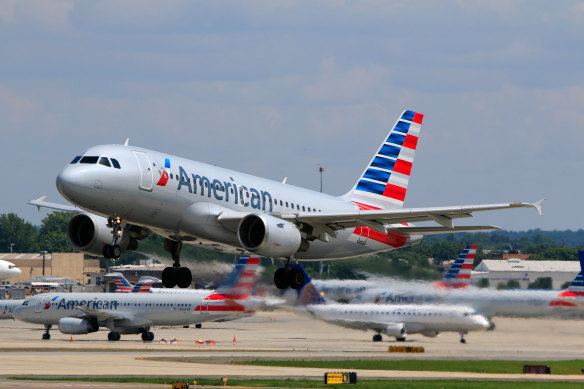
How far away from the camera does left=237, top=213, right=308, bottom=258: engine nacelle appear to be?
47.3 meters

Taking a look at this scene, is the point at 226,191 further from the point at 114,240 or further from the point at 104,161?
the point at 104,161

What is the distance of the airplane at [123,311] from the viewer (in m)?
111

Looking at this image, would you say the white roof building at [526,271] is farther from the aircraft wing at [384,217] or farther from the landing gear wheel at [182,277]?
the landing gear wheel at [182,277]

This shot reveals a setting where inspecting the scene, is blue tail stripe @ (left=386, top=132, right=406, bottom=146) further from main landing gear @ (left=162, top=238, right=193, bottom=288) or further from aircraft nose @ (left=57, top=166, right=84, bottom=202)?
aircraft nose @ (left=57, top=166, right=84, bottom=202)

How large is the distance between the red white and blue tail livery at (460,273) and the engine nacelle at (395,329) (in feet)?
59.5

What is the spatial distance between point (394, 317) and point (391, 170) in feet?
133

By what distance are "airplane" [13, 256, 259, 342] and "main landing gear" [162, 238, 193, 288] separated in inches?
2147

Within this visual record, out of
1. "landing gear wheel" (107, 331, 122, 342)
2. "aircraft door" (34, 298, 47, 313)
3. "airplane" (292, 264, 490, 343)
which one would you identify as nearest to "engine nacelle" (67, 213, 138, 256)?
"airplane" (292, 264, 490, 343)

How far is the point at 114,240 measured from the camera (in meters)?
46.9

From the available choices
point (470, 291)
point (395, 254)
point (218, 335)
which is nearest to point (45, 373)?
point (395, 254)

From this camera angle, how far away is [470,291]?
252 feet

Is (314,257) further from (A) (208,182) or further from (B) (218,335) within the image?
(B) (218,335)

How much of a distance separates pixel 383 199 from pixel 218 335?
213 feet

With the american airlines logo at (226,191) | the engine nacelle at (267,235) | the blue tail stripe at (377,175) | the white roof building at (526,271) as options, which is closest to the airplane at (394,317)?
the white roof building at (526,271)
